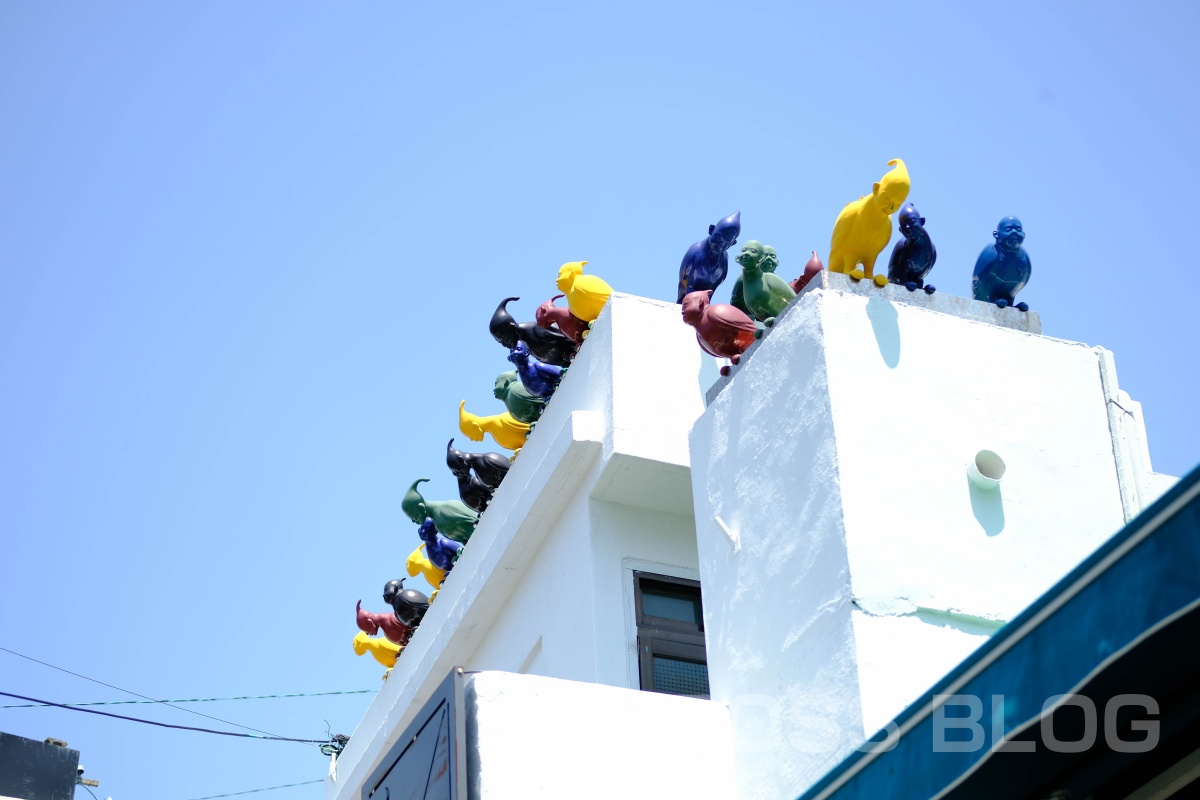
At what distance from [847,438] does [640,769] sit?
1.78 metres

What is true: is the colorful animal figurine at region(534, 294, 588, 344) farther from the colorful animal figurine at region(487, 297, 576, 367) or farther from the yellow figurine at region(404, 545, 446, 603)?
the yellow figurine at region(404, 545, 446, 603)

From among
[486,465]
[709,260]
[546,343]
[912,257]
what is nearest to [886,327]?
[912,257]

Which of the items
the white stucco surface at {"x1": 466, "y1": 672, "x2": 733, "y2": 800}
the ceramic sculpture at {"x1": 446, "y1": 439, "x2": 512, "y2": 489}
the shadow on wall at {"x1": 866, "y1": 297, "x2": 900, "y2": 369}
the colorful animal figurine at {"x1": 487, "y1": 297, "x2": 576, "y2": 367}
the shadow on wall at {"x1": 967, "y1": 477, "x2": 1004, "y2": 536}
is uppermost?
the colorful animal figurine at {"x1": 487, "y1": 297, "x2": 576, "y2": 367}

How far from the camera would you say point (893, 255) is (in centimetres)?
796

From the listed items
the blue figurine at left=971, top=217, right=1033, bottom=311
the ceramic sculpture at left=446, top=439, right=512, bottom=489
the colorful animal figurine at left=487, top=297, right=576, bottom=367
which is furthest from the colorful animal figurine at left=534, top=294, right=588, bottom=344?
the blue figurine at left=971, top=217, right=1033, bottom=311

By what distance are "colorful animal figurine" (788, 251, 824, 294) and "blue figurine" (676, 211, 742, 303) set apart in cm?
98

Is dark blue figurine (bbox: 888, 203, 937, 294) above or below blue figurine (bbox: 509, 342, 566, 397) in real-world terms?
below

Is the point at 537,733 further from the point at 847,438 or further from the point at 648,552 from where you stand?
the point at 648,552

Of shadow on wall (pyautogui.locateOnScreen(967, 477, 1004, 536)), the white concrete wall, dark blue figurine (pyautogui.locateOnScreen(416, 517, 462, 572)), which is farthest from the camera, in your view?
dark blue figurine (pyautogui.locateOnScreen(416, 517, 462, 572))

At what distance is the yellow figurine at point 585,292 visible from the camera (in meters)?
10.1

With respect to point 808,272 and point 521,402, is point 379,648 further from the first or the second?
point 808,272

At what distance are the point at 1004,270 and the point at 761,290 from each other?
1.25m

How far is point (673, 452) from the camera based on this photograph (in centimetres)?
920

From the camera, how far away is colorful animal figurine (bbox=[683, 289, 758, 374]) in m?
8.35
